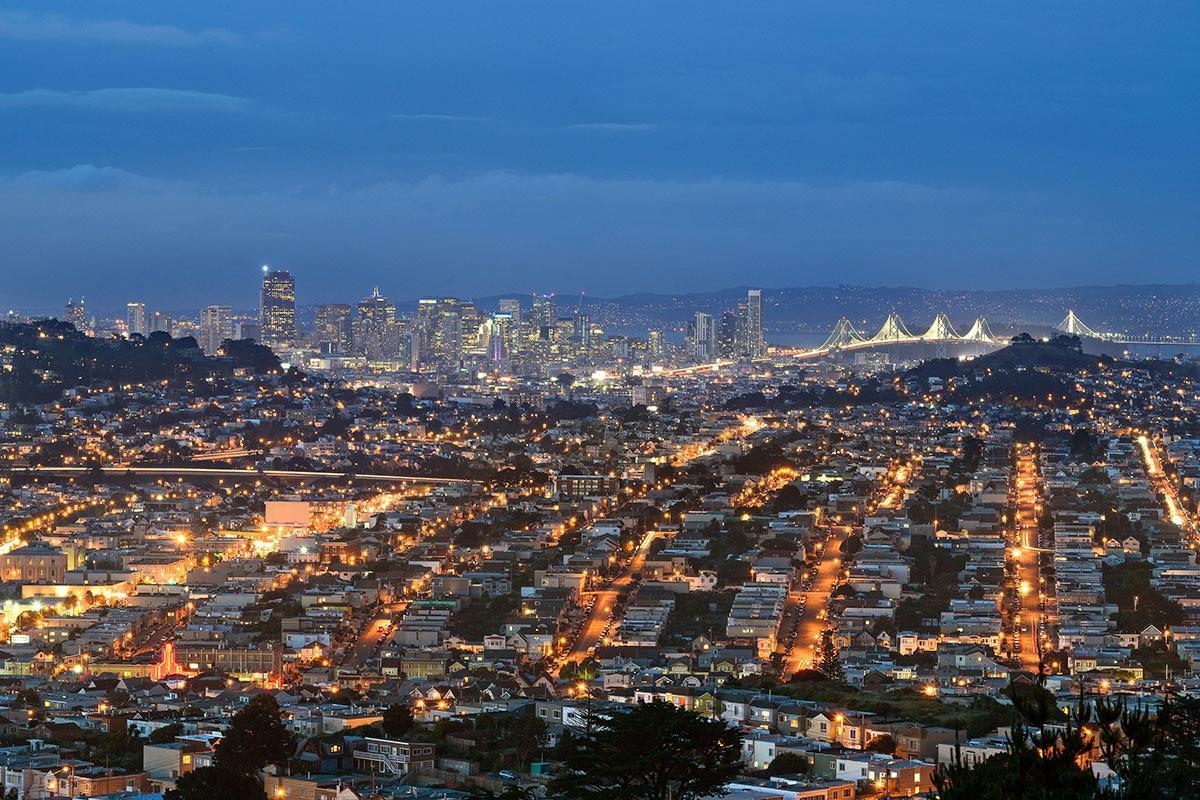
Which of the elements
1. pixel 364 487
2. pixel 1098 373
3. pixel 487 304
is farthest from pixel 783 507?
pixel 487 304

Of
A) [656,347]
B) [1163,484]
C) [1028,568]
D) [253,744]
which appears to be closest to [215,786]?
[253,744]

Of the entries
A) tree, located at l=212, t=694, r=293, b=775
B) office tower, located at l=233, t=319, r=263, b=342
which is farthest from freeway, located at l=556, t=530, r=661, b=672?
office tower, located at l=233, t=319, r=263, b=342

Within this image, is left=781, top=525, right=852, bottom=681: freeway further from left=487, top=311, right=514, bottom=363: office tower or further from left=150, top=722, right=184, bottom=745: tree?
left=487, top=311, right=514, bottom=363: office tower

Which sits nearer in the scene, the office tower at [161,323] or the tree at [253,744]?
the tree at [253,744]

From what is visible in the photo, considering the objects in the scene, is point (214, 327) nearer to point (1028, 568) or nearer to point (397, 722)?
point (1028, 568)

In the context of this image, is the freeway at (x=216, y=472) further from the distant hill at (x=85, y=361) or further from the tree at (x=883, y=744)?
the tree at (x=883, y=744)

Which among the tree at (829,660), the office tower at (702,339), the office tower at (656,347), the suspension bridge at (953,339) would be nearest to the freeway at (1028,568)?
the tree at (829,660)
